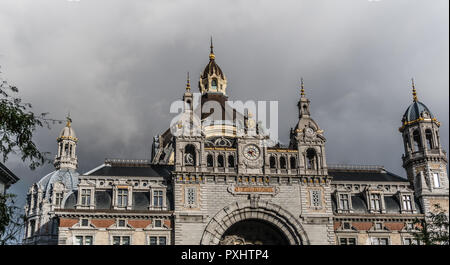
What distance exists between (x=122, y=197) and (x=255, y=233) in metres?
16.7

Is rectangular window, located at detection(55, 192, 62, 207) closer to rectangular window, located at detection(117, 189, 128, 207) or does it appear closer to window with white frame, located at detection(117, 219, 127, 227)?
rectangular window, located at detection(117, 189, 128, 207)

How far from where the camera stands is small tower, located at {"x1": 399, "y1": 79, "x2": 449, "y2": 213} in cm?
6900

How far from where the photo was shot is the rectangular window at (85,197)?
203 ft

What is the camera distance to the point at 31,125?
26547 mm

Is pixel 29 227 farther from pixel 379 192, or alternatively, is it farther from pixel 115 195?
pixel 379 192

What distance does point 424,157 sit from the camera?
232 ft

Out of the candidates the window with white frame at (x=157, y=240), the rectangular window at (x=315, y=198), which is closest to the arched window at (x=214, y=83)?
the rectangular window at (x=315, y=198)

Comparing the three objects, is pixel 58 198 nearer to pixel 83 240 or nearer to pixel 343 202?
pixel 83 240

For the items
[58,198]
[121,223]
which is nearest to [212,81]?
[58,198]

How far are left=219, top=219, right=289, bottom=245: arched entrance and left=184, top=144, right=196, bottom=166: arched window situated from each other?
31.3 feet

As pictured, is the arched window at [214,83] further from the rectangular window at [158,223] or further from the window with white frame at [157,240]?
the window with white frame at [157,240]

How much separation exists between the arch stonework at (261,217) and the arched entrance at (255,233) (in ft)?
2.89
